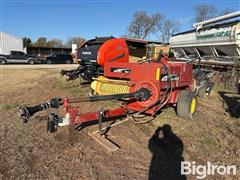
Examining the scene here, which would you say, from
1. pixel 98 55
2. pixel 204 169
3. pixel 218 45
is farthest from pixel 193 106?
pixel 218 45

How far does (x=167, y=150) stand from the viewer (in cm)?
383

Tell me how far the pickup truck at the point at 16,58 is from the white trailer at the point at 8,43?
736 centimetres

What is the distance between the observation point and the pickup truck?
83.1 ft

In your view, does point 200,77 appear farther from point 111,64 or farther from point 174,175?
point 174,175

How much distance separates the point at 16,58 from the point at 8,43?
9.24 meters

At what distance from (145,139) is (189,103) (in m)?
1.45

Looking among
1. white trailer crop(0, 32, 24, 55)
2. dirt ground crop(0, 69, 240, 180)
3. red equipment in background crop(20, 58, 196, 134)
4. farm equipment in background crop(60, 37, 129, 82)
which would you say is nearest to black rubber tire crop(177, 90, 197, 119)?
red equipment in background crop(20, 58, 196, 134)

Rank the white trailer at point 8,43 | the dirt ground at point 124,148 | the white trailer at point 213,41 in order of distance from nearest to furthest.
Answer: the dirt ground at point 124,148
the white trailer at point 213,41
the white trailer at point 8,43

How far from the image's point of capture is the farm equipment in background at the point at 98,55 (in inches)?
253

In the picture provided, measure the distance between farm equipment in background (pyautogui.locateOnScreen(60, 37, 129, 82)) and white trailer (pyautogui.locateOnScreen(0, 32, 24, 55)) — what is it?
27.8 metres

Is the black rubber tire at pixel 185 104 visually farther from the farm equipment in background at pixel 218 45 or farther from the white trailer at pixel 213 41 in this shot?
the white trailer at pixel 213 41

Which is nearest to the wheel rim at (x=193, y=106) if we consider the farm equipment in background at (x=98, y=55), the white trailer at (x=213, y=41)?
the farm equipment in background at (x=98, y=55)

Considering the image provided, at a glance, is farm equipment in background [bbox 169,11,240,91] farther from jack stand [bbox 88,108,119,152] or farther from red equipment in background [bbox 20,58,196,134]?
jack stand [bbox 88,108,119,152]

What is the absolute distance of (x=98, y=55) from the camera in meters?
6.43
